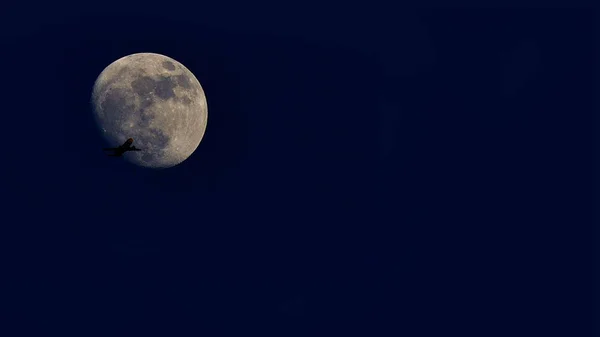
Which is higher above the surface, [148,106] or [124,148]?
[148,106]

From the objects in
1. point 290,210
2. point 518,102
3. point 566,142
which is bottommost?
point 290,210

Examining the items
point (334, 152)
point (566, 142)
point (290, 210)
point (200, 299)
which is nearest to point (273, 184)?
point (290, 210)

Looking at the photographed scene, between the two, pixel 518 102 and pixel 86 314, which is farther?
pixel 518 102

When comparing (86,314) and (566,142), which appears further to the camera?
(566,142)

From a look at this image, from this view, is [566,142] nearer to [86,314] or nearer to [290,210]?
[290,210]

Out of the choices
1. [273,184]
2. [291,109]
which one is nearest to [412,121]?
[291,109]

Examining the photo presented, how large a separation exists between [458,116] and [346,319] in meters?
16.7

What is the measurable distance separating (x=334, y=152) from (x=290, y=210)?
5221mm

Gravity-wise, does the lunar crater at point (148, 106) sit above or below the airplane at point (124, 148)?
above

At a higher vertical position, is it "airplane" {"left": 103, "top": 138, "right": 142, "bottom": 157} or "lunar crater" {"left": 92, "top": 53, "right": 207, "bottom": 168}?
"lunar crater" {"left": 92, "top": 53, "right": 207, "bottom": 168}

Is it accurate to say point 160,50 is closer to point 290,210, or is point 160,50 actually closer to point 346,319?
point 290,210

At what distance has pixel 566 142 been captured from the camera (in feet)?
123

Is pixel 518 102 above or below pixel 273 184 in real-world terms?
above

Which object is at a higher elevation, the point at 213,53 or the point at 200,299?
the point at 213,53
